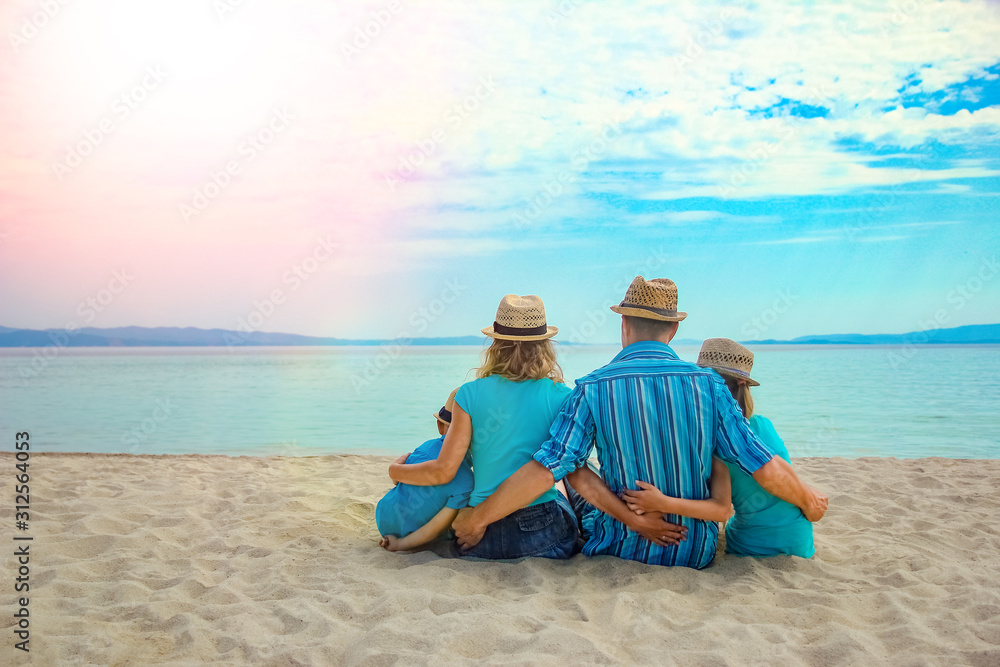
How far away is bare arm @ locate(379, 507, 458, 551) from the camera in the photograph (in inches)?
143

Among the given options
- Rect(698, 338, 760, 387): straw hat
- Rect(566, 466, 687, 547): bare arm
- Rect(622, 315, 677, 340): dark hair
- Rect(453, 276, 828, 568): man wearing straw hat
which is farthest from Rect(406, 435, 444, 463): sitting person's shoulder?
Rect(698, 338, 760, 387): straw hat

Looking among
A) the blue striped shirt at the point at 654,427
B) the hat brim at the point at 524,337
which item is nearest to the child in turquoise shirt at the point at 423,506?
the hat brim at the point at 524,337

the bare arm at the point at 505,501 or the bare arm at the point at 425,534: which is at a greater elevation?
the bare arm at the point at 505,501

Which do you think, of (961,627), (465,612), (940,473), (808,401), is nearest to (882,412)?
(808,401)

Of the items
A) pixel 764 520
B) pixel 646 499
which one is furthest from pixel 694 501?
pixel 764 520

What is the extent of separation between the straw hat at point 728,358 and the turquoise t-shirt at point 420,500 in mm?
1431

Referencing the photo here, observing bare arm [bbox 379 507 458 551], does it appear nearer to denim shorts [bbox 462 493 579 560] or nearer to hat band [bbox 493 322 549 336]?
denim shorts [bbox 462 493 579 560]

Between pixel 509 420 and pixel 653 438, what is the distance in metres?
0.73

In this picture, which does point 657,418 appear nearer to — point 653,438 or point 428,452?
point 653,438

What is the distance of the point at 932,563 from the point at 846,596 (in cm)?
84

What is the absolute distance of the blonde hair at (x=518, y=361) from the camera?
11.1 ft

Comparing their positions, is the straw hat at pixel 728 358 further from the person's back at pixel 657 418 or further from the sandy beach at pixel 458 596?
the sandy beach at pixel 458 596

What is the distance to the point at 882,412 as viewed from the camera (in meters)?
12.8

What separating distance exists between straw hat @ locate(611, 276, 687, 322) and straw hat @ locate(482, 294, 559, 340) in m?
0.43
